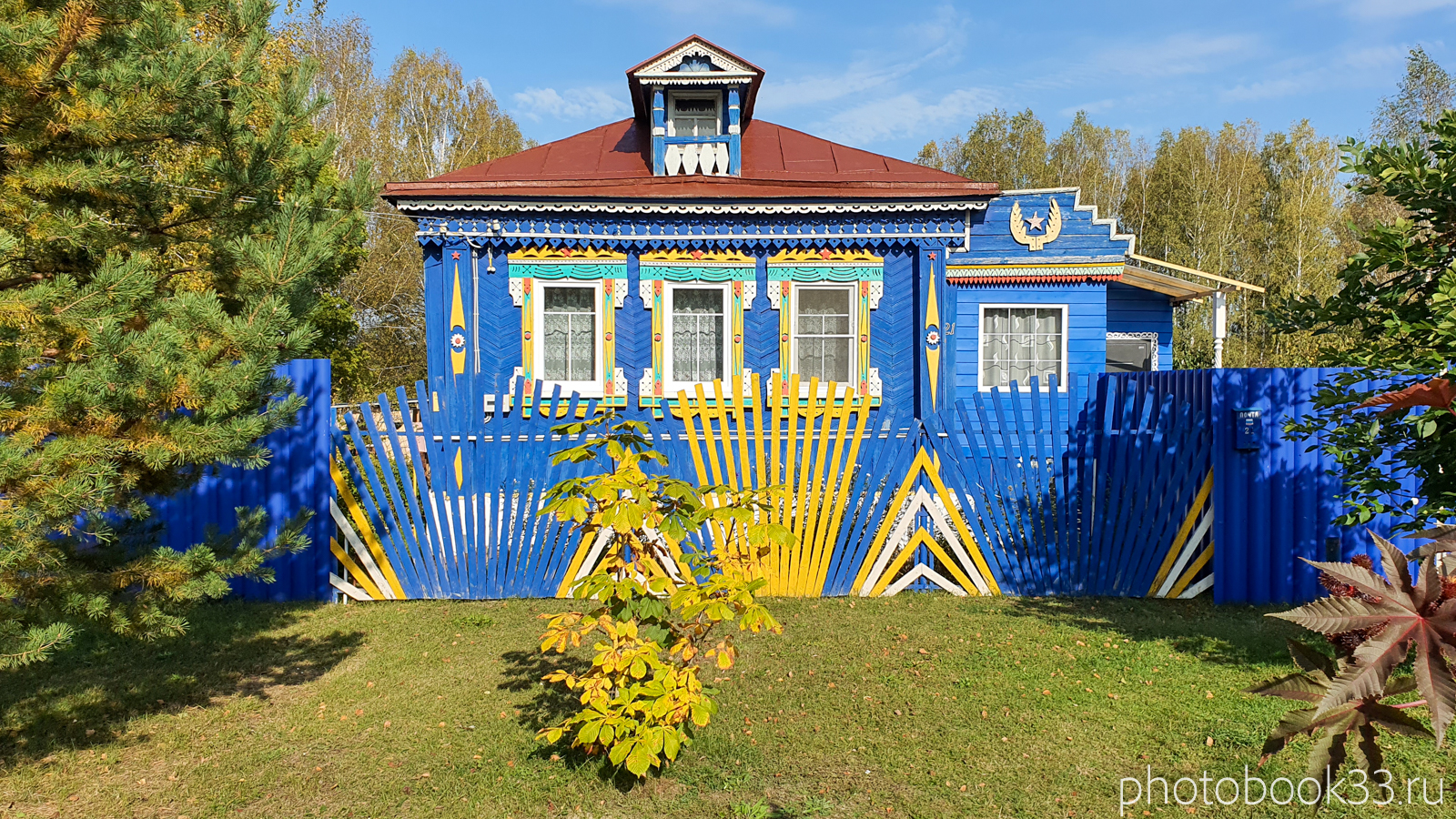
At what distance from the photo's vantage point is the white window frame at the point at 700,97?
1184cm

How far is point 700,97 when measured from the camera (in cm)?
1198

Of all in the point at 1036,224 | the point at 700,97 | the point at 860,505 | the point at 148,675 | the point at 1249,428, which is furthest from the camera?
the point at 1036,224

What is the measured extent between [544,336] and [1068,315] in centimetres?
834

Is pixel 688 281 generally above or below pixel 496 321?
above

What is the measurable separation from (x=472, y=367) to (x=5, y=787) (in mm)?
7554

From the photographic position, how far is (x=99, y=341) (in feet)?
10.7

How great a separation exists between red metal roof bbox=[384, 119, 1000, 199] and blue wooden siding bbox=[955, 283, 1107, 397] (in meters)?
2.64

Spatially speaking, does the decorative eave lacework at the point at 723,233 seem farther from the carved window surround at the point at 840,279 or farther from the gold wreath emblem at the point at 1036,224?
the gold wreath emblem at the point at 1036,224

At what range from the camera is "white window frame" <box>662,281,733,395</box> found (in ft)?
37.7

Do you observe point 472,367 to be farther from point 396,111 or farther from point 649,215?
point 396,111

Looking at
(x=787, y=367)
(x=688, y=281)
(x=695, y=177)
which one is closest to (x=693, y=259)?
(x=688, y=281)

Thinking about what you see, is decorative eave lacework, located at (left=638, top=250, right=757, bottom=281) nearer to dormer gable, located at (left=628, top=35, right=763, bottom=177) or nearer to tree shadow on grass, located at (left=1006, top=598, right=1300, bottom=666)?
dormer gable, located at (left=628, top=35, right=763, bottom=177)

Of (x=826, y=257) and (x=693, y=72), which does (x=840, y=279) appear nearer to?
(x=826, y=257)

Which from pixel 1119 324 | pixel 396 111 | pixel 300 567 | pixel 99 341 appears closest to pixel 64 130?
pixel 99 341
